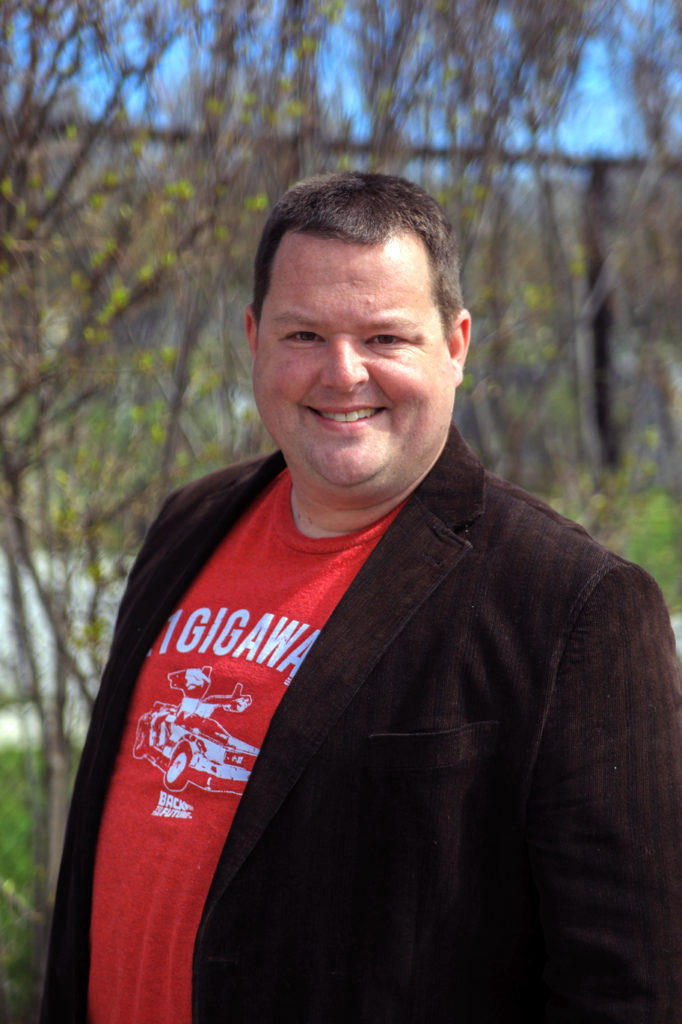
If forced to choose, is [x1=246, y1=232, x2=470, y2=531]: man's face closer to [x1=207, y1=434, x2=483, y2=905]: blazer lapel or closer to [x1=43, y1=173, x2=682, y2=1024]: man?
[x1=43, y1=173, x2=682, y2=1024]: man

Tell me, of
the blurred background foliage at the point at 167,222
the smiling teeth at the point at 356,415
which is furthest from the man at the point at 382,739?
the blurred background foliage at the point at 167,222

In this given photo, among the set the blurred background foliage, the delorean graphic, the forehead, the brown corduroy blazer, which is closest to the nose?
the forehead

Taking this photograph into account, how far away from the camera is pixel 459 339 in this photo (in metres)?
1.86

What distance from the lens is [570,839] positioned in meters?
1.42

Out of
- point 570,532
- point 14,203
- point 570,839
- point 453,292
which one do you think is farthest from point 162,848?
point 14,203

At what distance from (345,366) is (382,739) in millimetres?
648

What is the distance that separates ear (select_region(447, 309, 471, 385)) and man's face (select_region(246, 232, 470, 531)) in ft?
0.07

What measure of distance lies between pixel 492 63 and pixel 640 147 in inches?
61.7

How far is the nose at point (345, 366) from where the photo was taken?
1713 mm

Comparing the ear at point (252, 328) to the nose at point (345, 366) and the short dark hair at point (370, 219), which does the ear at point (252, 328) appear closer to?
the short dark hair at point (370, 219)

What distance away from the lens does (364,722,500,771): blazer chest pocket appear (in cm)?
148

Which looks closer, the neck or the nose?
the nose

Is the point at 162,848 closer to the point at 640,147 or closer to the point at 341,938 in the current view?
the point at 341,938

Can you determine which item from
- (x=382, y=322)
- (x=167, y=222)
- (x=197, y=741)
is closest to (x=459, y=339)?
(x=382, y=322)
